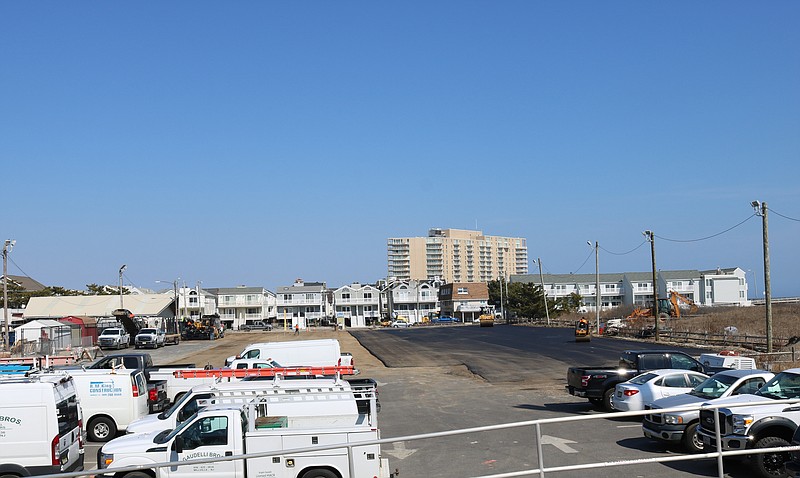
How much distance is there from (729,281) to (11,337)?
136211 mm

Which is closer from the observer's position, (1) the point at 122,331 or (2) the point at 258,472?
(2) the point at 258,472

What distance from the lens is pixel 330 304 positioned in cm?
16788

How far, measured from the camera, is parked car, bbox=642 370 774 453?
15.1 meters

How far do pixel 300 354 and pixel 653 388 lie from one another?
654 inches

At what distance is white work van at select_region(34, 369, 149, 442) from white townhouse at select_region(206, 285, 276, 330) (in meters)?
140

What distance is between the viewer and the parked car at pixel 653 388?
19.4m

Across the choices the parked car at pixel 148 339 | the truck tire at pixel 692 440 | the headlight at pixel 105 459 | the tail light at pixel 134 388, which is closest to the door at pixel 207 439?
the headlight at pixel 105 459

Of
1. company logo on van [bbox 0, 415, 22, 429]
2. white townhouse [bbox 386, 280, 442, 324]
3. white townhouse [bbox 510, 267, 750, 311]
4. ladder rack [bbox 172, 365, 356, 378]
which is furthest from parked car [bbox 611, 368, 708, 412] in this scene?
white townhouse [bbox 386, 280, 442, 324]

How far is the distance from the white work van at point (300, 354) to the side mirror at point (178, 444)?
19.0 meters

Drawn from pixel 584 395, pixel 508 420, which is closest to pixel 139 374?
pixel 508 420

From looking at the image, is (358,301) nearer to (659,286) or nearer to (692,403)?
(659,286)

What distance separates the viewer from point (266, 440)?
1211 cm

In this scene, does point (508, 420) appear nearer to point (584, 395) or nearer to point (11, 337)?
point (584, 395)

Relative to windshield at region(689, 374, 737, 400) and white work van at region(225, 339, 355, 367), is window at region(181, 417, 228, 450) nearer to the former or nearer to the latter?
windshield at region(689, 374, 737, 400)
